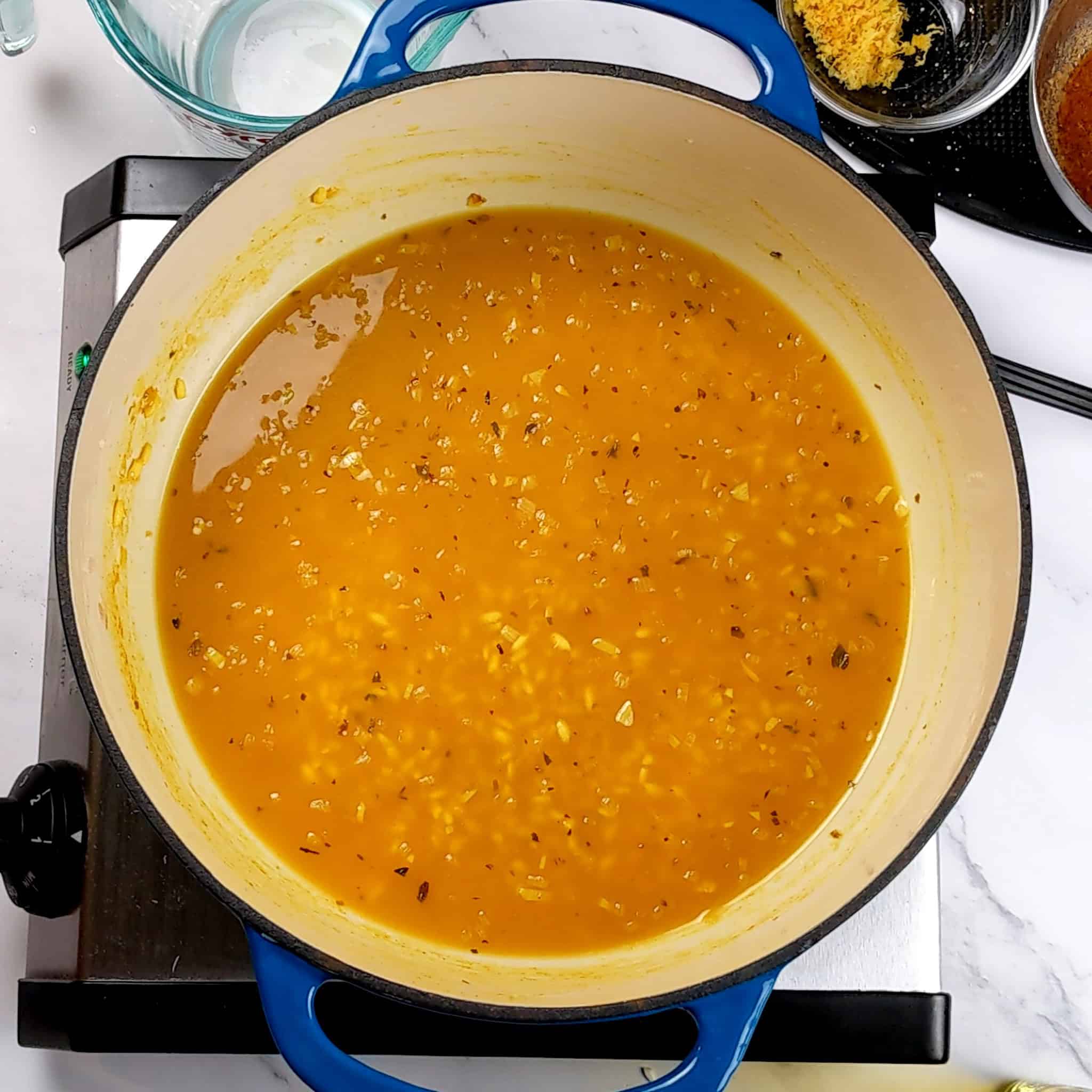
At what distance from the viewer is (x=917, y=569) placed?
1.05 metres

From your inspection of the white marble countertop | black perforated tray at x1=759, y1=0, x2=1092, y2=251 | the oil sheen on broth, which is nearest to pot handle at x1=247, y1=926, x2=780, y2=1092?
the oil sheen on broth

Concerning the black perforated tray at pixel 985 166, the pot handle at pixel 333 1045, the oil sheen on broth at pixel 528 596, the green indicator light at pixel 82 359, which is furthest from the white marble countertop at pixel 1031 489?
the pot handle at pixel 333 1045

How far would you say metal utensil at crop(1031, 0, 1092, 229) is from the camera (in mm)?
1152

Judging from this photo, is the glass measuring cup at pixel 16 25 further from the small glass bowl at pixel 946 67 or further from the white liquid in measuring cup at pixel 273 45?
the small glass bowl at pixel 946 67

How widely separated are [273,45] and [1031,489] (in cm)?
94

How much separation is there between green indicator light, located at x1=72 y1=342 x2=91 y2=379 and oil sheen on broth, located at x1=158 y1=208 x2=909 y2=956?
0.12 metres

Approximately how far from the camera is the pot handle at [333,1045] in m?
0.83

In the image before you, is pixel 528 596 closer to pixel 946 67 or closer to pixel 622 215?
pixel 622 215

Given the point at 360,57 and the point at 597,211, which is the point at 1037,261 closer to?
the point at 597,211

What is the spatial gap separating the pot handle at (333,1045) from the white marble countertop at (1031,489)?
1.27 ft

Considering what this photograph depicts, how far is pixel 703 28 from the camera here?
886 millimetres

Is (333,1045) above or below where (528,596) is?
below

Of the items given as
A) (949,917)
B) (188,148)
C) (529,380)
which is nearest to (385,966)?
(529,380)

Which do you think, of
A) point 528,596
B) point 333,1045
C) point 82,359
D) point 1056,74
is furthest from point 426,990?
point 1056,74
